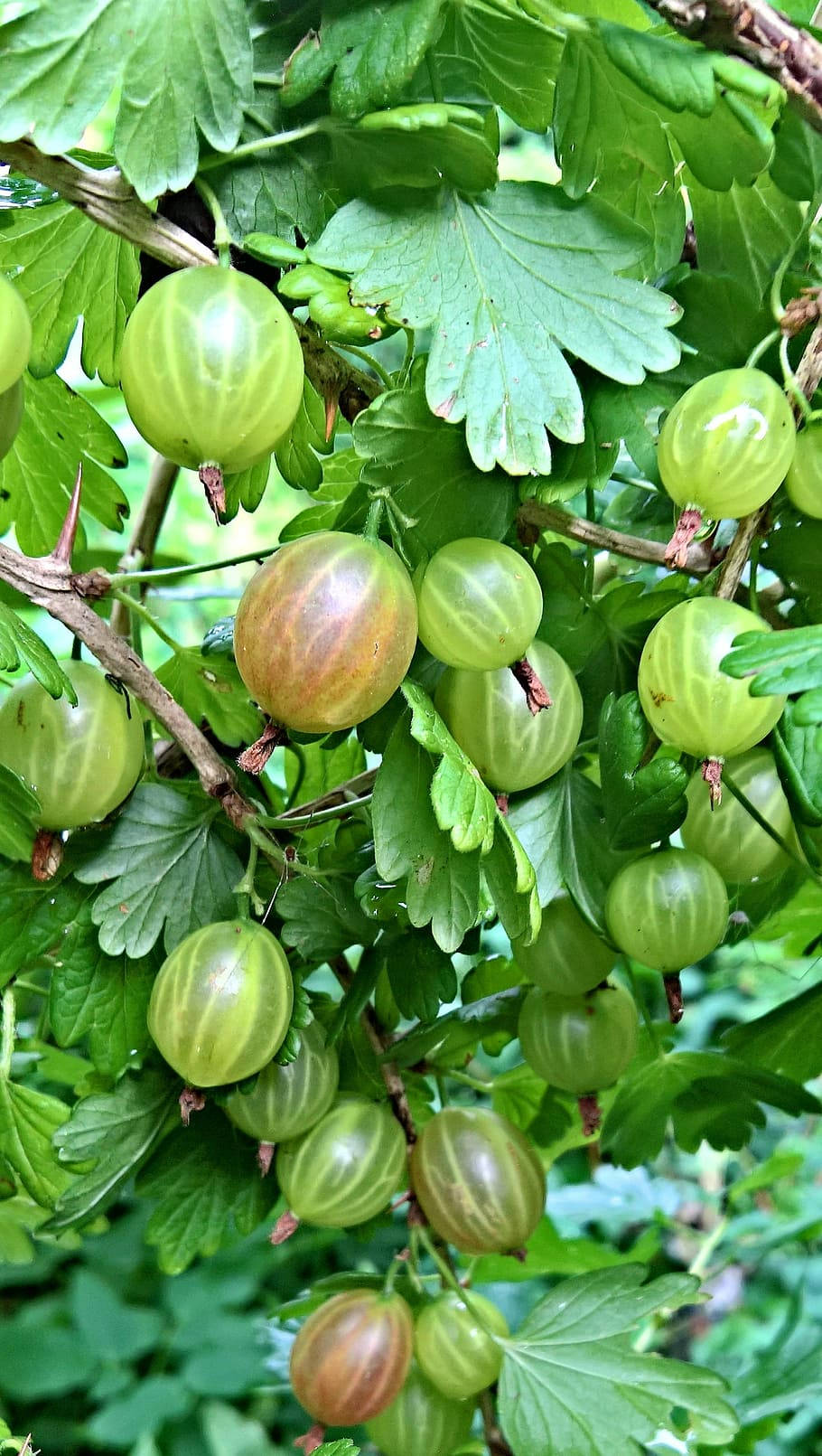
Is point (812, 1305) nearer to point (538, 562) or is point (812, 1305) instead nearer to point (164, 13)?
point (538, 562)

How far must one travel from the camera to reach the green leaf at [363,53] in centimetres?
43

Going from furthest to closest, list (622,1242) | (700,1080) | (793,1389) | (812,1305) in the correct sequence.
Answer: (622,1242), (812,1305), (793,1389), (700,1080)

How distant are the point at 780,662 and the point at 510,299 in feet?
0.59

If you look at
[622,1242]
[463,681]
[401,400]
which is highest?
[401,400]

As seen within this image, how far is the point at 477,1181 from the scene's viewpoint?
0.63 m

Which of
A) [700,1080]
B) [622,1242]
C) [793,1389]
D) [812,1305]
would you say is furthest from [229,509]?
[622,1242]

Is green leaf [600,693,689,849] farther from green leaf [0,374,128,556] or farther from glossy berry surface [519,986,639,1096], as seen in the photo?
green leaf [0,374,128,556]

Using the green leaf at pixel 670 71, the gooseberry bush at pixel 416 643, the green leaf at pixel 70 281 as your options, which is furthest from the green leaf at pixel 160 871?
the green leaf at pixel 670 71

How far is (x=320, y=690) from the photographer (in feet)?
1.42

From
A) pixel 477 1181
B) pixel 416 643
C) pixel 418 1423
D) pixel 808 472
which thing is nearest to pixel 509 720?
pixel 416 643

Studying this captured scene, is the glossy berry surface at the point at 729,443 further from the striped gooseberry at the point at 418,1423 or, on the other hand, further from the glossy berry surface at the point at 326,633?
the striped gooseberry at the point at 418,1423

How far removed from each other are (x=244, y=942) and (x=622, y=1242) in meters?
1.64

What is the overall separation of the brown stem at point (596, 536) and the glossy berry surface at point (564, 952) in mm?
175

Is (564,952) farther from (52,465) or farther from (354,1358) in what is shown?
(52,465)
